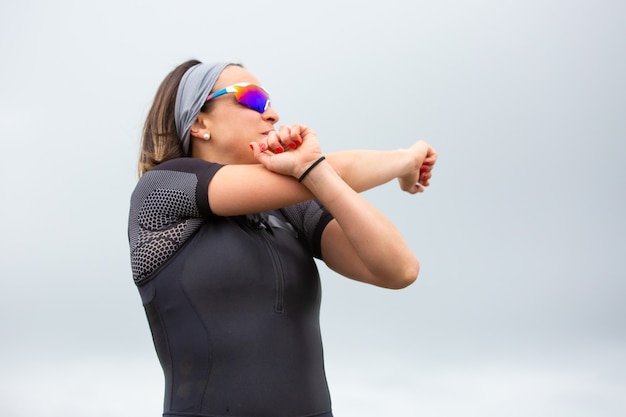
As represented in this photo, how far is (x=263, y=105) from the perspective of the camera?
8.52ft

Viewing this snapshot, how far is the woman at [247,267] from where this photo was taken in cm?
228

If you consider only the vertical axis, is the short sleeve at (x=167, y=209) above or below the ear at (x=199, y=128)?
below

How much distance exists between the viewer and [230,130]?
8.45 ft

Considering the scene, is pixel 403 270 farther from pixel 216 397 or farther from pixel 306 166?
pixel 216 397

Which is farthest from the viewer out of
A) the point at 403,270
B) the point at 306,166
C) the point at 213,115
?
the point at 213,115

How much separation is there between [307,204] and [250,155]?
0.81 ft

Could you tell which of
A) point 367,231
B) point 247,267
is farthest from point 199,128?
point 367,231

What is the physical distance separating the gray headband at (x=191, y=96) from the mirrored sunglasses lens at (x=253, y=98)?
0.09 metres

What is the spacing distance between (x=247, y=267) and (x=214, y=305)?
0.43 feet

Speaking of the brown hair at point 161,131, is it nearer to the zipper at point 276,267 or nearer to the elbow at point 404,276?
the zipper at point 276,267

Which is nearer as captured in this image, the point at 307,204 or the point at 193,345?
the point at 193,345

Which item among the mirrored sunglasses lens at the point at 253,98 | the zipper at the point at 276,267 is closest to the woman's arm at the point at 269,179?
the zipper at the point at 276,267

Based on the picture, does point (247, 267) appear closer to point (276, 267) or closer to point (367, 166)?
point (276, 267)

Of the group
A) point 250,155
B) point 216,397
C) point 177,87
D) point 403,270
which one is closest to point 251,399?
point 216,397
